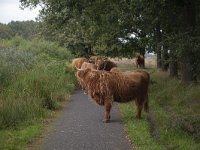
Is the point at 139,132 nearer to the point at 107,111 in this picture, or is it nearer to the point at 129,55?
the point at 107,111

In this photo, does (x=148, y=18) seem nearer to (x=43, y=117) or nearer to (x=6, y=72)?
(x=6, y=72)

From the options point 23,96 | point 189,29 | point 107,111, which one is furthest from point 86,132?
point 189,29

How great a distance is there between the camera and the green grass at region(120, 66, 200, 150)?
1162 cm

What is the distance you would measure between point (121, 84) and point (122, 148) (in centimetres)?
393

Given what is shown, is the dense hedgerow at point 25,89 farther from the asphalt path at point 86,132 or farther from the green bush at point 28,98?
the asphalt path at point 86,132

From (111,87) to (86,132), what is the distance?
2.19 meters

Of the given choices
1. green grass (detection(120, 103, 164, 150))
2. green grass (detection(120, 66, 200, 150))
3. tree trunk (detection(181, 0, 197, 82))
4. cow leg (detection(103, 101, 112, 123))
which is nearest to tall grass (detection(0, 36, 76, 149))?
cow leg (detection(103, 101, 112, 123))

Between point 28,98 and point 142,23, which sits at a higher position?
point 142,23

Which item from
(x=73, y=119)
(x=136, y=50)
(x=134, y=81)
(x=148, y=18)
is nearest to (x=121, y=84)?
(x=134, y=81)

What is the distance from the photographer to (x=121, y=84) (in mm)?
14703

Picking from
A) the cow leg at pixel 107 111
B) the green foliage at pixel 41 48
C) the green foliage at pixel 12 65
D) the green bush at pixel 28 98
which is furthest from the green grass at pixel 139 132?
the green foliage at pixel 41 48

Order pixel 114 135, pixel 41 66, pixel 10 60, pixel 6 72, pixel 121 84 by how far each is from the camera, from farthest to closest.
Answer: pixel 41 66
pixel 10 60
pixel 6 72
pixel 121 84
pixel 114 135

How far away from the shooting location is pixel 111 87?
1466 centimetres

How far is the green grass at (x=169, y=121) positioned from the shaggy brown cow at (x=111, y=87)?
2.34ft
